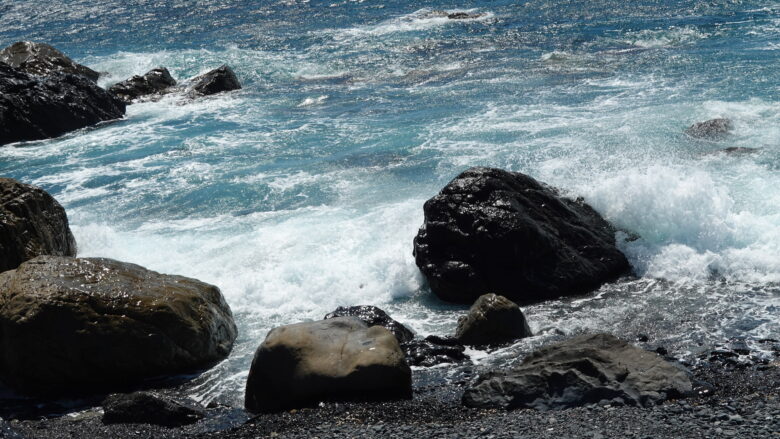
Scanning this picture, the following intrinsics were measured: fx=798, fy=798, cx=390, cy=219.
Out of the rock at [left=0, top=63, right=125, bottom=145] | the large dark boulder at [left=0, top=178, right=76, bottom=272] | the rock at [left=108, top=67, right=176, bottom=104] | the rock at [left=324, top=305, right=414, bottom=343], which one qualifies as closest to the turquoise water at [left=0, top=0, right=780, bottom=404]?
the rock at [left=324, top=305, right=414, bottom=343]

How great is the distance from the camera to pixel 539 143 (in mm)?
17688

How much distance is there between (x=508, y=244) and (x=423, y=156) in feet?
21.6

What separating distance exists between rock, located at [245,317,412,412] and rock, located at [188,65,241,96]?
61.7 feet

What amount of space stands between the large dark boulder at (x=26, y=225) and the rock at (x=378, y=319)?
476 cm

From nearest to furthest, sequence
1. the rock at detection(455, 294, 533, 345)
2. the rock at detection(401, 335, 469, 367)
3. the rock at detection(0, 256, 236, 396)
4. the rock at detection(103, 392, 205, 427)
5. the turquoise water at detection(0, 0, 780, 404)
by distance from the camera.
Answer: the rock at detection(103, 392, 205, 427)
the rock at detection(0, 256, 236, 396)
the rock at detection(401, 335, 469, 367)
the rock at detection(455, 294, 533, 345)
the turquoise water at detection(0, 0, 780, 404)

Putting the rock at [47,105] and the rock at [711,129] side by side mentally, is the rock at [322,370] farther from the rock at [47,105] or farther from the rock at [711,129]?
the rock at [47,105]

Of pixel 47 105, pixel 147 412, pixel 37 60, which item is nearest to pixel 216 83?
pixel 47 105

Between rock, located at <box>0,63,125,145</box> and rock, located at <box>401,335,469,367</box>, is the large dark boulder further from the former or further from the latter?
rock, located at <box>0,63,125,145</box>

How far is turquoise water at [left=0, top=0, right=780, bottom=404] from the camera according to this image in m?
11.5

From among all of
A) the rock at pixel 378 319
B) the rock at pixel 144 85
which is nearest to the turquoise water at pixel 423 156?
the rock at pixel 378 319

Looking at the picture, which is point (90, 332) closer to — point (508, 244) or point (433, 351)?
point (433, 351)

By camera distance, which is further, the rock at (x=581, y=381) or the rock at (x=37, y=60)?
the rock at (x=37, y=60)

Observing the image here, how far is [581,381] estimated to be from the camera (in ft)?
26.4

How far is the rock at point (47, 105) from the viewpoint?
21859 mm
